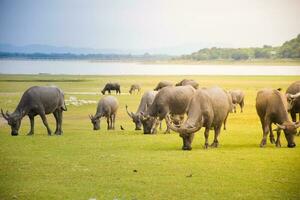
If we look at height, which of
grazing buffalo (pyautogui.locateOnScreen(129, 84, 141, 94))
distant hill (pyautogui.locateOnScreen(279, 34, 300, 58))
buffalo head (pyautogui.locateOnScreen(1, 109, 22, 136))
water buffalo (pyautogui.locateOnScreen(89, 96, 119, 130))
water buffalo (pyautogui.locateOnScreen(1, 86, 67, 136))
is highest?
distant hill (pyautogui.locateOnScreen(279, 34, 300, 58))

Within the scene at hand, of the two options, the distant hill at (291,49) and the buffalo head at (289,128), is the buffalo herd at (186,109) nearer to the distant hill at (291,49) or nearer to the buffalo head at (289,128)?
the buffalo head at (289,128)

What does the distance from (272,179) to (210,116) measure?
13.2 ft

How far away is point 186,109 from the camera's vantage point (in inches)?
683

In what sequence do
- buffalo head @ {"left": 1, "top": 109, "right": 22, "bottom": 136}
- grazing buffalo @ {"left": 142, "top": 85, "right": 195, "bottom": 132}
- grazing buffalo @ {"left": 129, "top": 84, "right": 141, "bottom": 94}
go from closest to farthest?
buffalo head @ {"left": 1, "top": 109, "right": 22, "bottom": 136}, grazing buffalo @ {"left": 142, "top": 85, "right": 195, "bottom": 132}, grazing buffalo @ {"left": 129, "top": 84, "right": 141, "bottom": 94}

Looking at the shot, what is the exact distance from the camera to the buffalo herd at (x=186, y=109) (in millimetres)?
13695

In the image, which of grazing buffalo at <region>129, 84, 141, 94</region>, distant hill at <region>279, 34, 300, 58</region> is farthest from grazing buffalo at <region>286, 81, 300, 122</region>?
grazing buffalo at <region>129, 84, 141, 94</region>

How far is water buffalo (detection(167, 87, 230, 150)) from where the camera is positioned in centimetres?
1329

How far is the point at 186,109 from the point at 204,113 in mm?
3553

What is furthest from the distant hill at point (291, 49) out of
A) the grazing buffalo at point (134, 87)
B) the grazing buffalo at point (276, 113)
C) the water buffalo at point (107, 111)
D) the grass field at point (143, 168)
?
the grazing buffalo at point (134, 87)

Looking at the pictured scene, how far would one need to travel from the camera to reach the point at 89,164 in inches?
453

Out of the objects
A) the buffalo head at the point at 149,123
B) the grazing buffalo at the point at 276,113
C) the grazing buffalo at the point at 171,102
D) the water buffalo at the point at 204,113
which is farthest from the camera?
the buffalo head at the point at 149,123

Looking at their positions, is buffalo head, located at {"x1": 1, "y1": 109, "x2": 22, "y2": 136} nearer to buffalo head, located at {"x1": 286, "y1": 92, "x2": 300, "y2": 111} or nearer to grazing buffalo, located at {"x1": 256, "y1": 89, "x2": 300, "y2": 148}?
grazing buffalo, located at {"x1": 256, "y1": 89, "x2": 300, "y2": 148}

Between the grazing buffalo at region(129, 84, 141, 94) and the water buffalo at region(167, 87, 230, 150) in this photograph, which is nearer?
the water buffalo at region(167, 87, 230, 150)

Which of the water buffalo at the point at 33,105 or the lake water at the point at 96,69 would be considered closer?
the water buffalo at the point at 33,105
